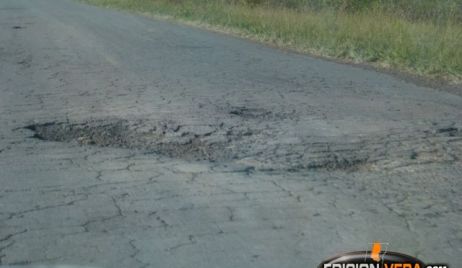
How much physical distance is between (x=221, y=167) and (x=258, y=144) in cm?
85

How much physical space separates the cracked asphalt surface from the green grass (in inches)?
72.8

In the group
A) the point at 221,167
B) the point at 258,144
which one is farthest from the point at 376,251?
the point at 258,144

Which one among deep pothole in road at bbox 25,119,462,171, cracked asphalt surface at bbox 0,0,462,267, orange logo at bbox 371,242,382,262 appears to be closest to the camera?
orange logo at bbox 371,242,382,262

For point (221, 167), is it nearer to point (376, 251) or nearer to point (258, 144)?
point (258, 144)

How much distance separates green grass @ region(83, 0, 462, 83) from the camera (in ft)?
45.4

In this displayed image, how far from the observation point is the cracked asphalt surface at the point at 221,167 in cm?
472

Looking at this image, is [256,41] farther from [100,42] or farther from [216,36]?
[100,42]

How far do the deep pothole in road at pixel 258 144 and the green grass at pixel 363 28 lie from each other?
5359 millimetres

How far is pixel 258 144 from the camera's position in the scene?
7.21 m

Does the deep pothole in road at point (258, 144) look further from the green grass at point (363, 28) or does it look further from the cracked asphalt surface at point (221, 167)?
the green grass at point (363, 28)

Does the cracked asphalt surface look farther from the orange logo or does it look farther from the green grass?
the green grass

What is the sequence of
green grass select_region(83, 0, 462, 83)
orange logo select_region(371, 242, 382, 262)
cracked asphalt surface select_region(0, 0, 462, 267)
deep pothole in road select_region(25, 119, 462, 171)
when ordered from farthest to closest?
green grass select_region(83, 0, 462, 83) → deep pothole in road select_region(25, 119, 462, 171) → cracked asphalt surface select_region(0, 0, 462, 267) → orange logo select_region(371, 242, 382, 262)

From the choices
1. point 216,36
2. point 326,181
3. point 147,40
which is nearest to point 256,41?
point 216,36

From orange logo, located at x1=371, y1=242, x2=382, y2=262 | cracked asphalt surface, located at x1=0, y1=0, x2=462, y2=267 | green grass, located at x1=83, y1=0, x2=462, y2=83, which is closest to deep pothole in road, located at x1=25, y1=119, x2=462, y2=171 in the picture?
cracked asphalt surface, located at x1=0, y1=0, x2=462, y2=267
